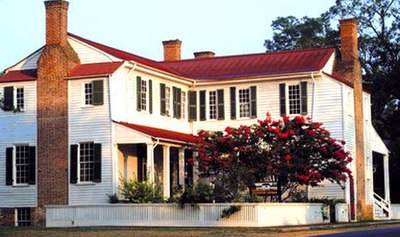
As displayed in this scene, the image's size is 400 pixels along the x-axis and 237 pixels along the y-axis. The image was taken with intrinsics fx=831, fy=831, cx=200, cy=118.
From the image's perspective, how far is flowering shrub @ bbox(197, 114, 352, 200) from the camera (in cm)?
3666

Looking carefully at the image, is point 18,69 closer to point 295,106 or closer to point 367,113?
point 295,106

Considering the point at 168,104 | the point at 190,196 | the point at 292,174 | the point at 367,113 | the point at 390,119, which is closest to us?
the point at 190,196

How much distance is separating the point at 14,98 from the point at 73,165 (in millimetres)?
4862

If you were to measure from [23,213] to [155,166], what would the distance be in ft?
22.7

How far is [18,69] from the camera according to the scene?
40.8 metres

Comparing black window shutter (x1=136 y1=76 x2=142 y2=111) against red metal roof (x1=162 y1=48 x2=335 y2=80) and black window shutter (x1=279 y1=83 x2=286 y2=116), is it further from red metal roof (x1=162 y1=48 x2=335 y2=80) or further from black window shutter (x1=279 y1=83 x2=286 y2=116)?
black window shutter (x1=279 y1=83 x2=286 y2=116)

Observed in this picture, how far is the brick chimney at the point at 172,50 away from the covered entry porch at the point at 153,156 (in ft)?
31.7

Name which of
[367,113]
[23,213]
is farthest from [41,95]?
[367,113]

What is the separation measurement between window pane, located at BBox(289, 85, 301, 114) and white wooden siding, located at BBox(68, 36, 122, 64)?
9.76 m

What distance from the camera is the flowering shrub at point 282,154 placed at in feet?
120

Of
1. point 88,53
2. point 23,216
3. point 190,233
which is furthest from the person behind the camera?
point 23,216

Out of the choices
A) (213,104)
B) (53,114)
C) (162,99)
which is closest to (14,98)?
(53,114)

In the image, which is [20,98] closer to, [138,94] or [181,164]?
[138,94]

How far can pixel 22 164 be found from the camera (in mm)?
39594
